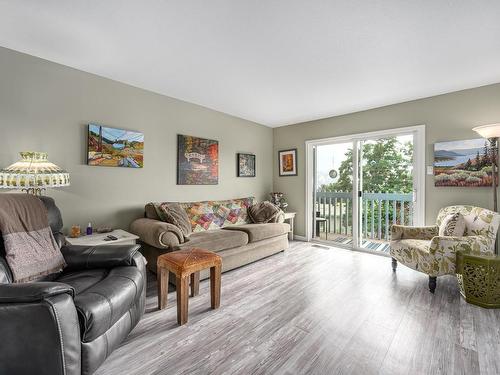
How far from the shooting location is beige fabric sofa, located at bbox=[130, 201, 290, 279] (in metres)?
2.54

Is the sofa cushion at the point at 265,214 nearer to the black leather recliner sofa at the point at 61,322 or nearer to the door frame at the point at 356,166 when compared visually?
the door frame at the point at 356,166

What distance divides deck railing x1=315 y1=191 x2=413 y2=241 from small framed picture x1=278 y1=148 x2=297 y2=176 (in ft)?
2.32

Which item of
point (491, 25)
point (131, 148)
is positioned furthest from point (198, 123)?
point (491, 25)

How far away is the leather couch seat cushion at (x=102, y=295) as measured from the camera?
1.23m

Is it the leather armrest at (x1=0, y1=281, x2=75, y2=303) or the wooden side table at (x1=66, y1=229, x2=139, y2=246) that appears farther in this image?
the wooden side table at (x1=66, y1=229, x2=139, y2=246)

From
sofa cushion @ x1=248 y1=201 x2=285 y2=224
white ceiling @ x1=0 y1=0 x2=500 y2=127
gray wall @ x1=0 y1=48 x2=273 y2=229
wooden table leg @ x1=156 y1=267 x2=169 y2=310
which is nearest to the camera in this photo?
white ceiling @ x1=0 y1=0 x2=500 y2=127

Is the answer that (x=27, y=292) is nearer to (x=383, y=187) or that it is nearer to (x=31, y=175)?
(x=31, y=175)

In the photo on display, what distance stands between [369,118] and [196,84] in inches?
110

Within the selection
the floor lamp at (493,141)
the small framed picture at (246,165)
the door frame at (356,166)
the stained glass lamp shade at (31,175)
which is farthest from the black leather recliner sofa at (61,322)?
the floor lamp at (493,141)

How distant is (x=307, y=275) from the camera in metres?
2.94

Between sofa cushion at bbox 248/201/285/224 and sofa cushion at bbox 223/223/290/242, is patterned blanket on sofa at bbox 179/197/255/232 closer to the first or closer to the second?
sofa cushion at bbox 248/201/285/224

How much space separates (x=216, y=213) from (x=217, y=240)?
2.74 ft

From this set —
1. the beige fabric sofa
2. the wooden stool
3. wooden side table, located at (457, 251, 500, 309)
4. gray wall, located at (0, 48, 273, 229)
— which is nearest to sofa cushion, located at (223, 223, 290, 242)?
the beige fabric sofa

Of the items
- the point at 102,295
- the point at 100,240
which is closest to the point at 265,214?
the point at 100,240
